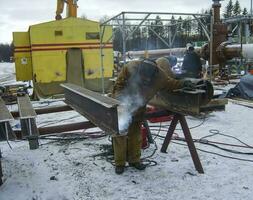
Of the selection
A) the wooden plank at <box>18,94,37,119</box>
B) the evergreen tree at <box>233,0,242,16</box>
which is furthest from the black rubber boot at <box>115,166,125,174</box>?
the evergreen tree at <box>233,0,242,16</box>

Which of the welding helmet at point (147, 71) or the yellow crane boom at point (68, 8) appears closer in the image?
the welding helmet at point (147, 71)

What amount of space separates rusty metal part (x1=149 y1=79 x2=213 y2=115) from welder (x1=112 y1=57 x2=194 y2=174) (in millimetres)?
133

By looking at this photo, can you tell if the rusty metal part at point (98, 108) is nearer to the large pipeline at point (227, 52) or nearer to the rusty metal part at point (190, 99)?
the rusty metal part at point (190, 99)

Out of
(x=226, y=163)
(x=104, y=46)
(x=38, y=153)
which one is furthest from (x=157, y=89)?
(x=104, y=46)

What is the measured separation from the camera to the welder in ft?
15.1

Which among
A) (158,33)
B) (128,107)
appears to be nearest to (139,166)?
(128,107)

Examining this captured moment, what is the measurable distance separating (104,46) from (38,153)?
822 cm

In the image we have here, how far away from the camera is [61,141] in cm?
660

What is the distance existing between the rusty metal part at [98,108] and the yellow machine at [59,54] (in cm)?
728

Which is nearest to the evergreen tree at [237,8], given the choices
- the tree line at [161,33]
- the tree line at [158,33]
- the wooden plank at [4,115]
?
the tree line at [161,33]

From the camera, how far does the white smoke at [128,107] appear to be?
179 inches

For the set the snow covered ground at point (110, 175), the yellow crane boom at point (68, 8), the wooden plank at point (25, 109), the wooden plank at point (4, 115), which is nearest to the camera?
the wooden plank at point (4, 115)

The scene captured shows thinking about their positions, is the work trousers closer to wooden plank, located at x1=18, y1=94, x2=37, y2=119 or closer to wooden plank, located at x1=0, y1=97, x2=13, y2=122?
wooden plank, located at x1=18, y1=94, x2=37, y2=119

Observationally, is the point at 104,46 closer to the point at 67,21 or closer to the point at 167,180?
the point at 67,21
